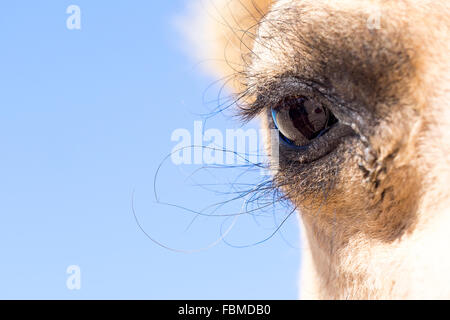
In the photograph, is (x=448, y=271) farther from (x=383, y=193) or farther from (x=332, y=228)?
(x=332, y=228)

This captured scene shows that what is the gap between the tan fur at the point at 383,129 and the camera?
2188 mm

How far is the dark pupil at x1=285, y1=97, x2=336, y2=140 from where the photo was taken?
8.46 feet

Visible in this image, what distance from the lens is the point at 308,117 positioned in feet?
8.59

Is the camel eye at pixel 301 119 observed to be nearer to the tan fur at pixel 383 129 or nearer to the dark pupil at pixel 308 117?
the dark pupil at pixel 308 117

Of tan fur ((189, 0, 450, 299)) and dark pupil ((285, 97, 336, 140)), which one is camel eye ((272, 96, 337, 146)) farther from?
tan fur ((189, 0, 450, 299))

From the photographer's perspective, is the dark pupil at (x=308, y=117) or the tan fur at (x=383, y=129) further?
the dark pupil at (x=308, y=117)

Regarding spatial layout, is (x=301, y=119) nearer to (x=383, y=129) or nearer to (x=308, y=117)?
(x=308, y=117)

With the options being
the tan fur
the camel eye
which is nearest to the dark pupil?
the camel eye

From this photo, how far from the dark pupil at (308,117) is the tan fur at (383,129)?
131mm

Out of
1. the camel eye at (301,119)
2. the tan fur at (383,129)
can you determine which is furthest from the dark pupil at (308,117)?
the tan fur at (383,129)

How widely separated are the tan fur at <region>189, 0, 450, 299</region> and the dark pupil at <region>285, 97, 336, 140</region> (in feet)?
0.43

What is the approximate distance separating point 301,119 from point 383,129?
37cm

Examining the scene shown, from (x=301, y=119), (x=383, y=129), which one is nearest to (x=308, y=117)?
(x=301, y=119)

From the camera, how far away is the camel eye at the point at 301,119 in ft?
8.46
